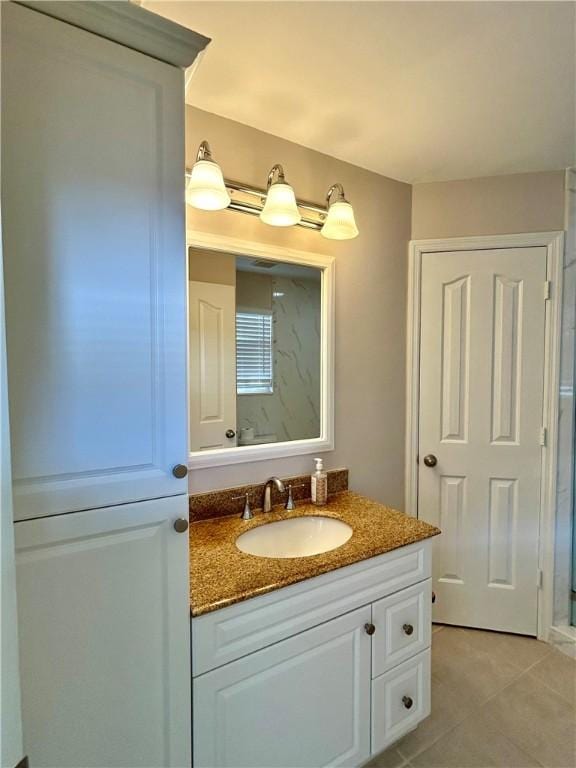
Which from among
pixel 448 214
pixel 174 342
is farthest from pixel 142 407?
pixel 448 214

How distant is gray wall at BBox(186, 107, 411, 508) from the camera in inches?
61.3

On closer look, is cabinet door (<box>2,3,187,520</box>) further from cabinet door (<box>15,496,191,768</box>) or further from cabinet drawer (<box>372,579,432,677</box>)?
cabinet drawer (<box>372,579,432,677</box>)

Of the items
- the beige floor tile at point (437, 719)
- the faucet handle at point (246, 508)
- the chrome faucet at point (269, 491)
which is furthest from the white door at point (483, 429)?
the faucet handle at point (246, 508)

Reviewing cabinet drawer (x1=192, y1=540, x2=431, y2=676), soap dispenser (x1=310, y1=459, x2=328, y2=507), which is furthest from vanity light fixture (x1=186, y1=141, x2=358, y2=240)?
cabinet drawer (x1=192, y1=540, x2=431, y2=676)

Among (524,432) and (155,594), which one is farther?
(524,432)

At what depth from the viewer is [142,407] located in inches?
34.6

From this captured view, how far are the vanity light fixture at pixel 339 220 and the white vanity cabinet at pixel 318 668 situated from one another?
4.12ft

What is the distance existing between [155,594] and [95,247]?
0.78 m

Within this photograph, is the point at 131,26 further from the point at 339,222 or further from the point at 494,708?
the point at 494,708

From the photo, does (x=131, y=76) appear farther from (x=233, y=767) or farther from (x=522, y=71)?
(x=233, y=767)

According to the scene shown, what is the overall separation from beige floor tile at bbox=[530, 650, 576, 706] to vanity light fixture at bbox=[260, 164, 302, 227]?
231 cm

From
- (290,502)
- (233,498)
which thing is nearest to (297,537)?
(290,502)

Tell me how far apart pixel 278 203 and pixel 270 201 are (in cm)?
3

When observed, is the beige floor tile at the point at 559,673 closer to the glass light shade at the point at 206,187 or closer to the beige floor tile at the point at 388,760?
the beige floor tile at the point at 388,760
